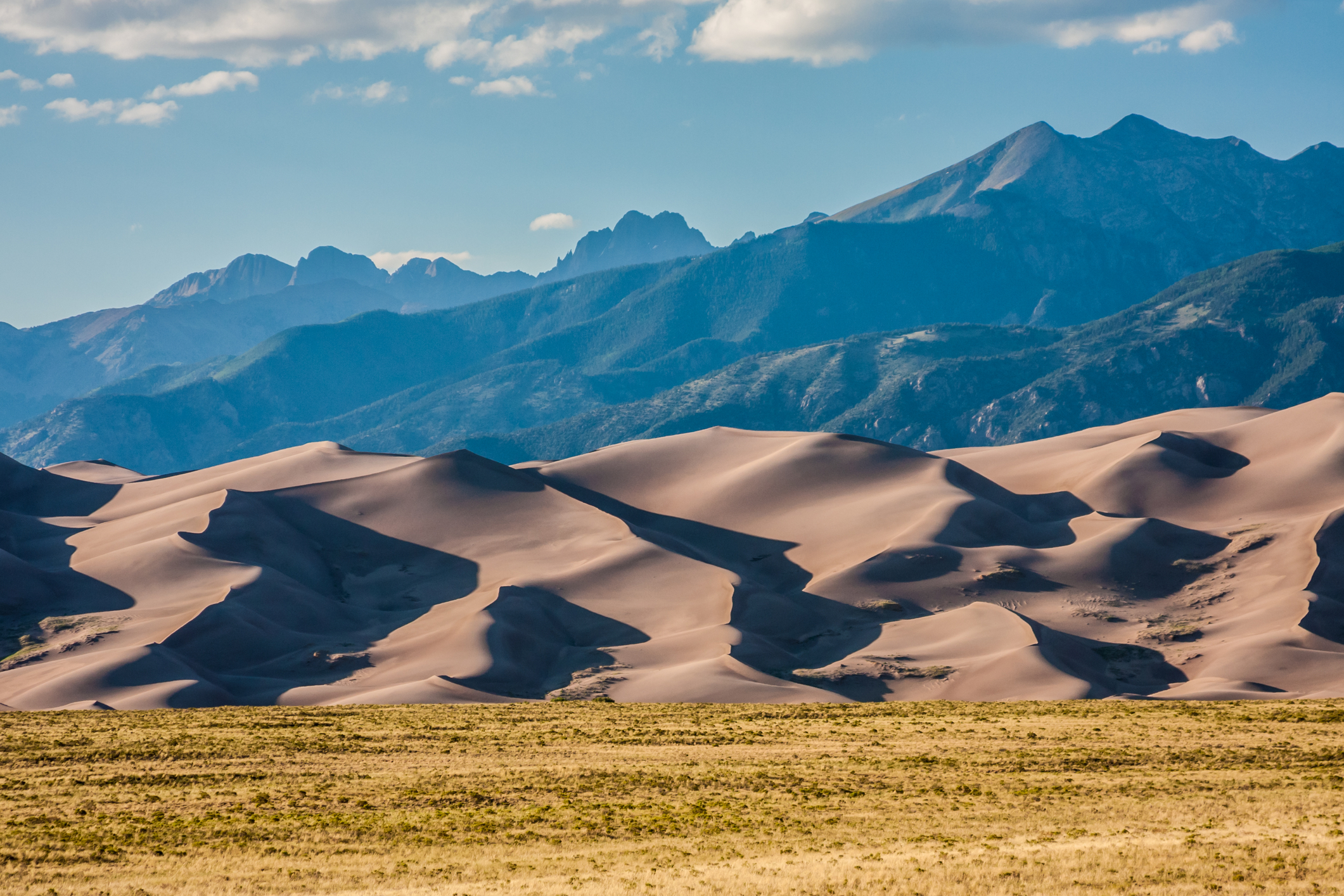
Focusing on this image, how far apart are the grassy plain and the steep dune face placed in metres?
25.4

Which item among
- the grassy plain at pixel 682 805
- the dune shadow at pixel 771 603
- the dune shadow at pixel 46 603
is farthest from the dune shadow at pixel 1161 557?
the dune shadow at pixel 46 603

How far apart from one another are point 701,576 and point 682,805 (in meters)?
70.0

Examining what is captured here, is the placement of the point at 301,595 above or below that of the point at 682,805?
above

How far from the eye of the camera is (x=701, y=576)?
109m

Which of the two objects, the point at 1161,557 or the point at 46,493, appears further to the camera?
the point at 46,493

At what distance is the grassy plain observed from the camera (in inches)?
1163

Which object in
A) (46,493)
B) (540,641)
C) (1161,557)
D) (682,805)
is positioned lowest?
(540,641)

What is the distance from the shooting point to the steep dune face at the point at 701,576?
86562 millimetres

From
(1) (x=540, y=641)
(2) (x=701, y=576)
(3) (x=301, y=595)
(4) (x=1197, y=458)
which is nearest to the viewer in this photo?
(1) (x=540, y=641)

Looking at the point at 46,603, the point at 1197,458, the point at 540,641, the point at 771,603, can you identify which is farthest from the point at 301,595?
the point at 1197,458

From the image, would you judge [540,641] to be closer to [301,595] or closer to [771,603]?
[771,603]

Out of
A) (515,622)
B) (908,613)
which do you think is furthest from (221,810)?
(908,613)

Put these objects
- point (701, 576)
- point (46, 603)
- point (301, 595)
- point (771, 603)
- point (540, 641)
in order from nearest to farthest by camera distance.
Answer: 1. point (540, 641)
2. point (771, 603)
3. point (301, 595)
4. point (46, 603)
5. point (701, 576)

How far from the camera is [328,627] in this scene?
102 m
